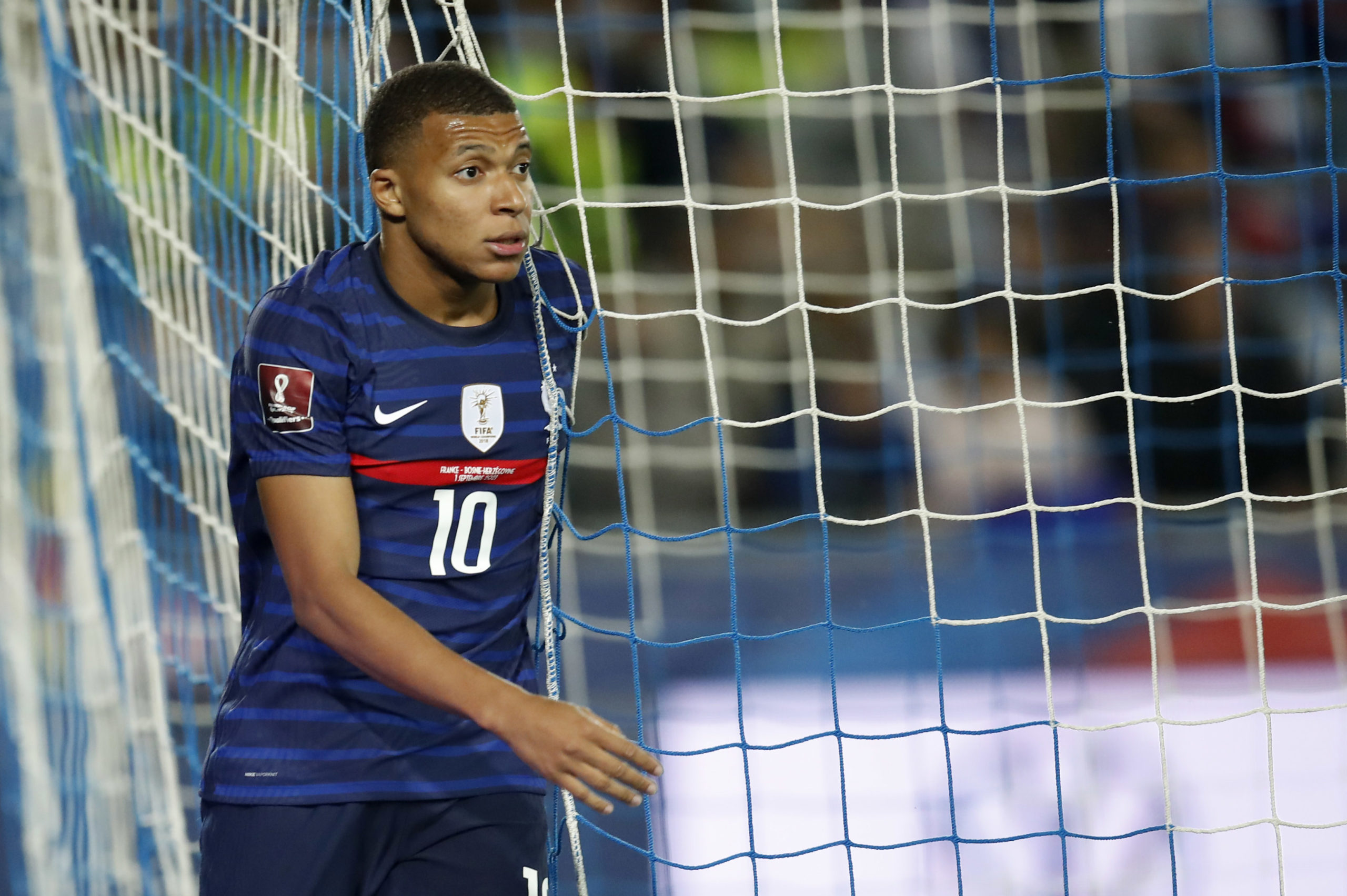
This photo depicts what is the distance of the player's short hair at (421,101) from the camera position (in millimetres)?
1604

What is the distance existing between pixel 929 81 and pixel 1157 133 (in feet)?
3.08

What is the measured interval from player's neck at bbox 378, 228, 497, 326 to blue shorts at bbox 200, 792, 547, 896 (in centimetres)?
59

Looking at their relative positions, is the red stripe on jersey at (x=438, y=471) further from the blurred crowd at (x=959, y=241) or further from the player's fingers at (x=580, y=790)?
the blurred crowd at (x=959, y=241)

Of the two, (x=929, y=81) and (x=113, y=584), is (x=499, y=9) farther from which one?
(x=113, y=584)

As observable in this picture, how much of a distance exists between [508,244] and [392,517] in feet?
1.15

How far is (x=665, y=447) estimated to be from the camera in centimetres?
575

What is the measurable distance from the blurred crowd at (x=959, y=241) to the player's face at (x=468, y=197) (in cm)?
384

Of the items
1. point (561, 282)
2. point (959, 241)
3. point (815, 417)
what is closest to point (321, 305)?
point (561, 282)

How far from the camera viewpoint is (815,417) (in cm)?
221

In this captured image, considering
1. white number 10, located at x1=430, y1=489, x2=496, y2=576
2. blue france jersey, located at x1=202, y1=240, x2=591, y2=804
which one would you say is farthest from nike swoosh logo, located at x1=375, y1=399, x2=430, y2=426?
white number 10, located at x1=430, y1=489, x2=496, y2=576

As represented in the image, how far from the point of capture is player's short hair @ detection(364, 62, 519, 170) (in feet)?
5.26

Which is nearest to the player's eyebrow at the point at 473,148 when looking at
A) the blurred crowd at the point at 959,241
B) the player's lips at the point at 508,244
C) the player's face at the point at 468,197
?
the player's face at the point at 468,197

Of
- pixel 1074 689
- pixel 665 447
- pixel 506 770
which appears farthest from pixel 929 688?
pixel 506 770

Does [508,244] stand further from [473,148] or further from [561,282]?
[561,282]
